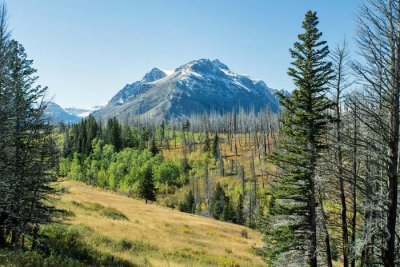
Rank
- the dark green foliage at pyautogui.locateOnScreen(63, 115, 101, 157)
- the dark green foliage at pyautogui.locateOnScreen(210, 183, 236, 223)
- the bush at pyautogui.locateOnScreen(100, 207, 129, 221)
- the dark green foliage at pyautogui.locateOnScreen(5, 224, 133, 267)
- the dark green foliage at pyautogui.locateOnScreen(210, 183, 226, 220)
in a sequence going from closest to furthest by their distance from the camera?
the dark green foliage at pyautogui.locateOnScreen(5, 224, 133, 267), the bush at pyautogui.locateOnScreen(100, 207, 129, 221), the dark green foliage at pyautogui.locateOnScreen(210, 183, 236, 223), the dark green foliage at pyautogui.locateOnScreen(210, 183, 226, 220), the dark green foliage at pyautogui.locateOnScreen(63, 115, 101, 157)

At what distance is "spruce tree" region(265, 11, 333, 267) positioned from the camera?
18.8 metres

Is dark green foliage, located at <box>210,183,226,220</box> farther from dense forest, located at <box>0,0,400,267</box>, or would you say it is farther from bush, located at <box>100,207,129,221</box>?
dense forest, located at <box>0,0,400,267</box>

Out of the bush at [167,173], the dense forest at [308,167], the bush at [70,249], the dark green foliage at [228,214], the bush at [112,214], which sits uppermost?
the dense forest at [308,167]

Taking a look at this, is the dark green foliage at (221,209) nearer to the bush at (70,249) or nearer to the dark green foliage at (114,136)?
the dark green foliage at (114,136)

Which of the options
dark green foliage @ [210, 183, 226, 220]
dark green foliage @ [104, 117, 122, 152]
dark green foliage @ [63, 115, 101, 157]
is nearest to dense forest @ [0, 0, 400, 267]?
dark green foliage @ [210, 183, 226, 220]

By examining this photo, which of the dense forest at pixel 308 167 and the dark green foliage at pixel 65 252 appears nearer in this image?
→ the dense forest at pixel 308 167

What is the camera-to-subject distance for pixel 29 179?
630 inches

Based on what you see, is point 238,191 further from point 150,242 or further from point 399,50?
point 399,50

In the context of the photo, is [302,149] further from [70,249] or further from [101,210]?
[101,210]

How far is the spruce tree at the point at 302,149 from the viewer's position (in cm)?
1878

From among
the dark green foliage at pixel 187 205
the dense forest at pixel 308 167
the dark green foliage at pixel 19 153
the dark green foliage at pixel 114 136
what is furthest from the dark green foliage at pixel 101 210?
the dark green foliage at pixel 114 136

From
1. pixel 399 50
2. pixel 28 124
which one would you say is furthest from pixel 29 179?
pixel 399 50

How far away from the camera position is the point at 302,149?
19.0 meters

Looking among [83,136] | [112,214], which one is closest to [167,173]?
[83,136]
